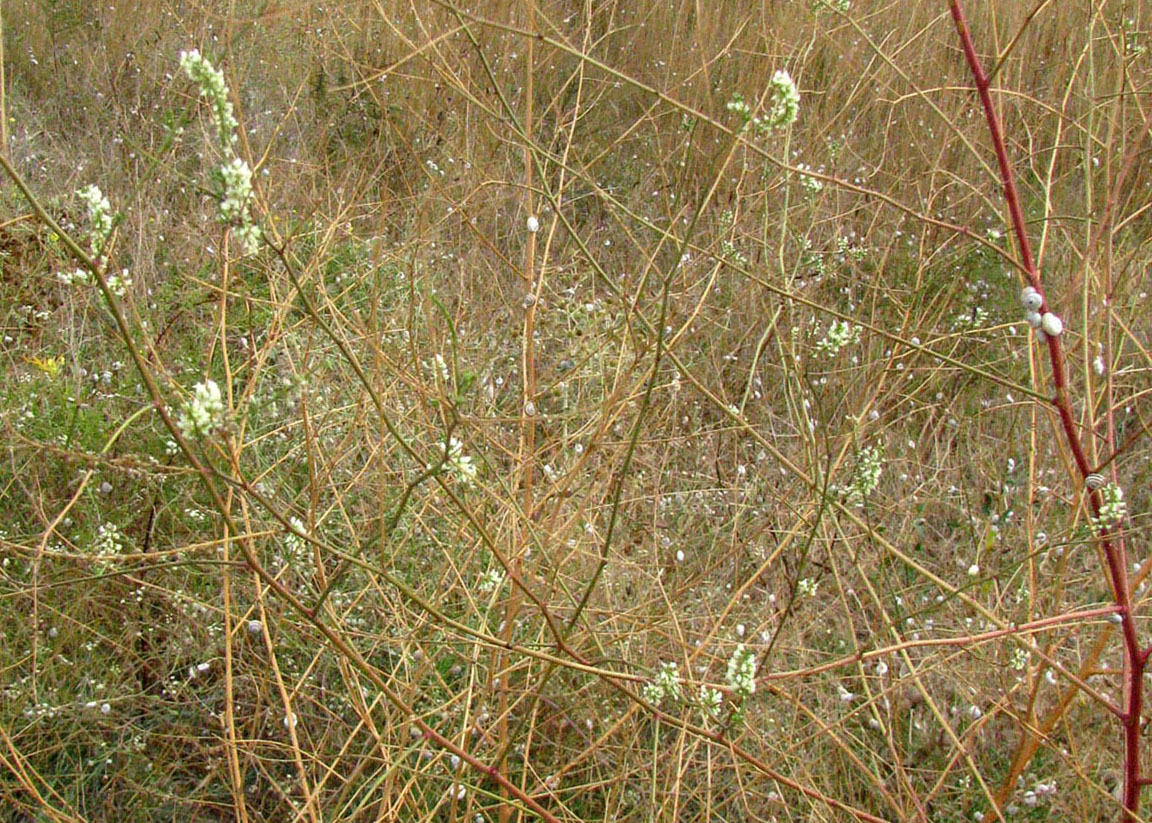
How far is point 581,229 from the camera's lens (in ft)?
12.6

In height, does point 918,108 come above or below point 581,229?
above

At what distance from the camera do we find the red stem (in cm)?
122

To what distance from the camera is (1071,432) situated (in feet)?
4.25

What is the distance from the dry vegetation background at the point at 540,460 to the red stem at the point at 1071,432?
8 centimetres

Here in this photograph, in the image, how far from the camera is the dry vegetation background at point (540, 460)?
168 cm

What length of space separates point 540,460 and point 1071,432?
1.43 meters

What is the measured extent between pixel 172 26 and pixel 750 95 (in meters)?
2.55

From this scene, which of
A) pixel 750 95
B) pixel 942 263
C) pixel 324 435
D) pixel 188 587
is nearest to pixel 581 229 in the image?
pixel 750 95

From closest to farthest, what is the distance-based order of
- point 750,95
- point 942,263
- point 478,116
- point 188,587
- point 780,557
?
point 188,587
point 780,557
point 942,263
point 478,116
point 750,95

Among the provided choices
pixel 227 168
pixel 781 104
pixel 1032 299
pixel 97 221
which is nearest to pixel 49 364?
pixel 97 221

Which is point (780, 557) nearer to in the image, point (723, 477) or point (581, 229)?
point (723, 477)

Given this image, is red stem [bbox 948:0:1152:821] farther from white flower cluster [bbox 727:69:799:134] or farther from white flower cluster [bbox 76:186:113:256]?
white flower cluster [bbox 76:186:113:256]

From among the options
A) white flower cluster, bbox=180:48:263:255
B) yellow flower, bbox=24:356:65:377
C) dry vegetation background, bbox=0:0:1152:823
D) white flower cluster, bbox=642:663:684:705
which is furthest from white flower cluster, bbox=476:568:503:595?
yellow flower, bbox=24:356:65:377

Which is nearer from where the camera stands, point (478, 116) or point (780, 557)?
point (780, 557)
